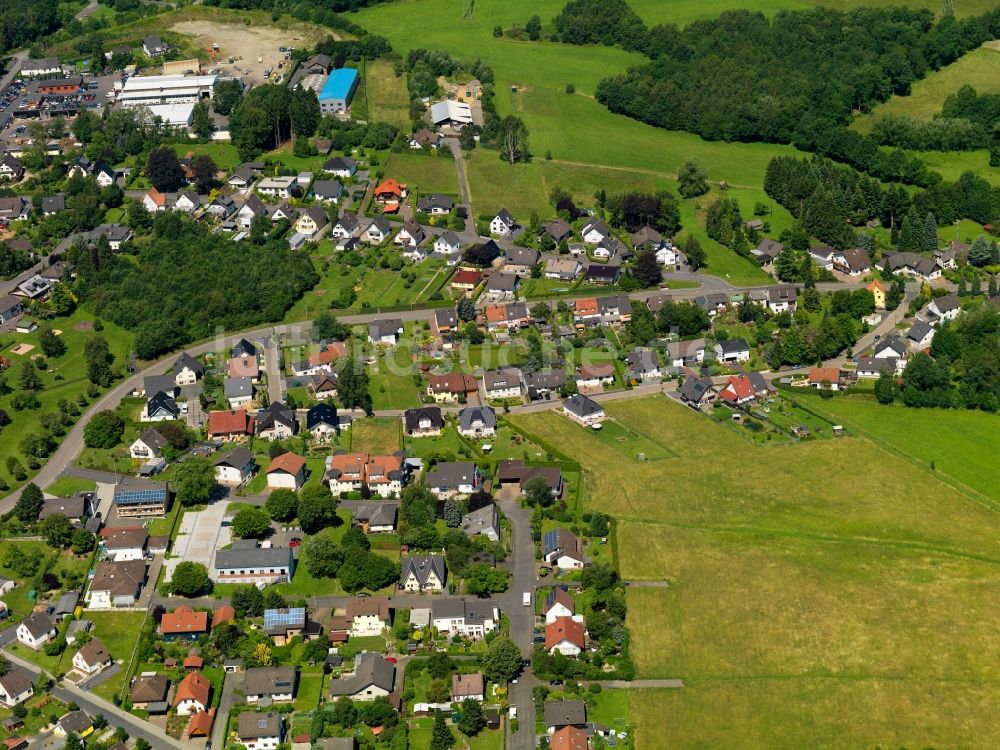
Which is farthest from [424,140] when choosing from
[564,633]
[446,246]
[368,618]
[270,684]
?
[270,684]

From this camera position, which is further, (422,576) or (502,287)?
(502,287)

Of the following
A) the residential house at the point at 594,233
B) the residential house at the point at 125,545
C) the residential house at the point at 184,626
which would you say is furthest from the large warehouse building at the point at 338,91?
the residential house at the point at 184,626

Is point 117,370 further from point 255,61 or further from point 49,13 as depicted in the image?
point 49,13

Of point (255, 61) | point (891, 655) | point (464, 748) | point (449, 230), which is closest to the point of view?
point (464, 748)

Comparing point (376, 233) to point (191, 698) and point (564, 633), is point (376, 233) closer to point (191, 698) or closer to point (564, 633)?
point (564, 633)

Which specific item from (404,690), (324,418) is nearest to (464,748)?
(404,690)

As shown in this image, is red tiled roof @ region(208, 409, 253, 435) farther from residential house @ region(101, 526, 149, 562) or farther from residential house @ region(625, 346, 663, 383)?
residential house @ region(625, 346, 663, 383)

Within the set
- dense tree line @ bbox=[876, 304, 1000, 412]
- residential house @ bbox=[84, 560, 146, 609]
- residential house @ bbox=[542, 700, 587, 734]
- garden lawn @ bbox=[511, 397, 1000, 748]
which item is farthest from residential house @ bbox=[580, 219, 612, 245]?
residential house @ bbox=[542, 700, 587, 734]
